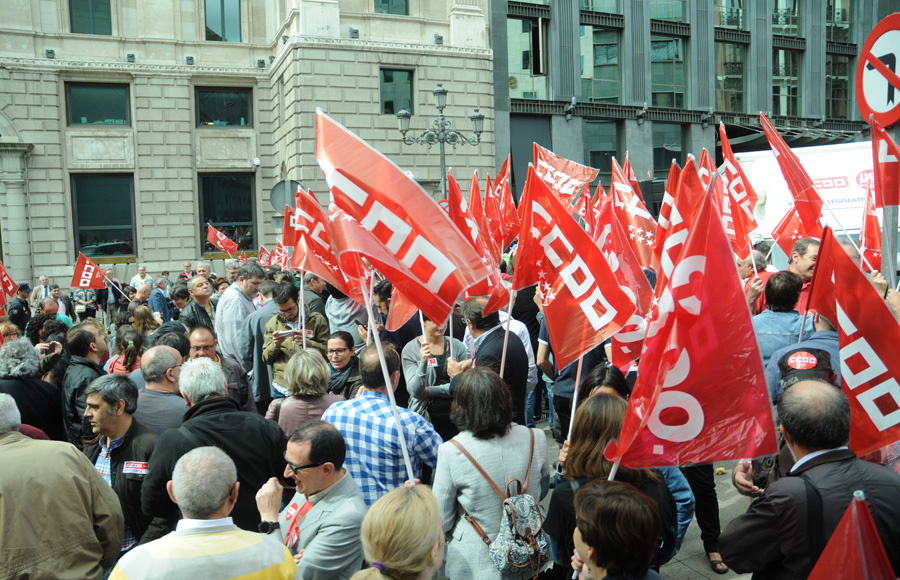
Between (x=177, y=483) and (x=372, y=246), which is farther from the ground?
(x=372, y=246)

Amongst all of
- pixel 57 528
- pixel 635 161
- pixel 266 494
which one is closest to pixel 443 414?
pixel 266 494

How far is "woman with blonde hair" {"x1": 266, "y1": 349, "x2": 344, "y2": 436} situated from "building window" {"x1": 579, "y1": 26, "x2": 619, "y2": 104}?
81.4 feet

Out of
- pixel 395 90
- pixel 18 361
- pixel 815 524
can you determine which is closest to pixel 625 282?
pixel 815 524

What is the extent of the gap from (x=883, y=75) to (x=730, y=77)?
28.8 metres

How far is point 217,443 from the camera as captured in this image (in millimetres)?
3418

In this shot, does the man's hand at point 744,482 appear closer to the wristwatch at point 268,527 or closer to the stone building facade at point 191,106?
the wristwatch at point 268,527

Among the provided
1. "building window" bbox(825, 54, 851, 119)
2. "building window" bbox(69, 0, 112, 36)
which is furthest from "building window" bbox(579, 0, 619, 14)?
"building window" bbox(69, 0, 112, 36)

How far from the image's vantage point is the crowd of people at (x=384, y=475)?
2375 millimetres

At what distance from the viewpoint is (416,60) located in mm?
23266

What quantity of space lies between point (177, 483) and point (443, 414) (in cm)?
270

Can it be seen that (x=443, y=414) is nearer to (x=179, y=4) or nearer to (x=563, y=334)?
(x=563, y=334)

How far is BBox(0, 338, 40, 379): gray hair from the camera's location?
181 inches

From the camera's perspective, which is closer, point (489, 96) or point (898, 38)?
point (898, 38)

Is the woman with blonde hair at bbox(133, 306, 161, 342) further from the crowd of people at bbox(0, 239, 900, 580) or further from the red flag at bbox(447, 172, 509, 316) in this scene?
the red flag at bbox(447, 172, 509, 316)
